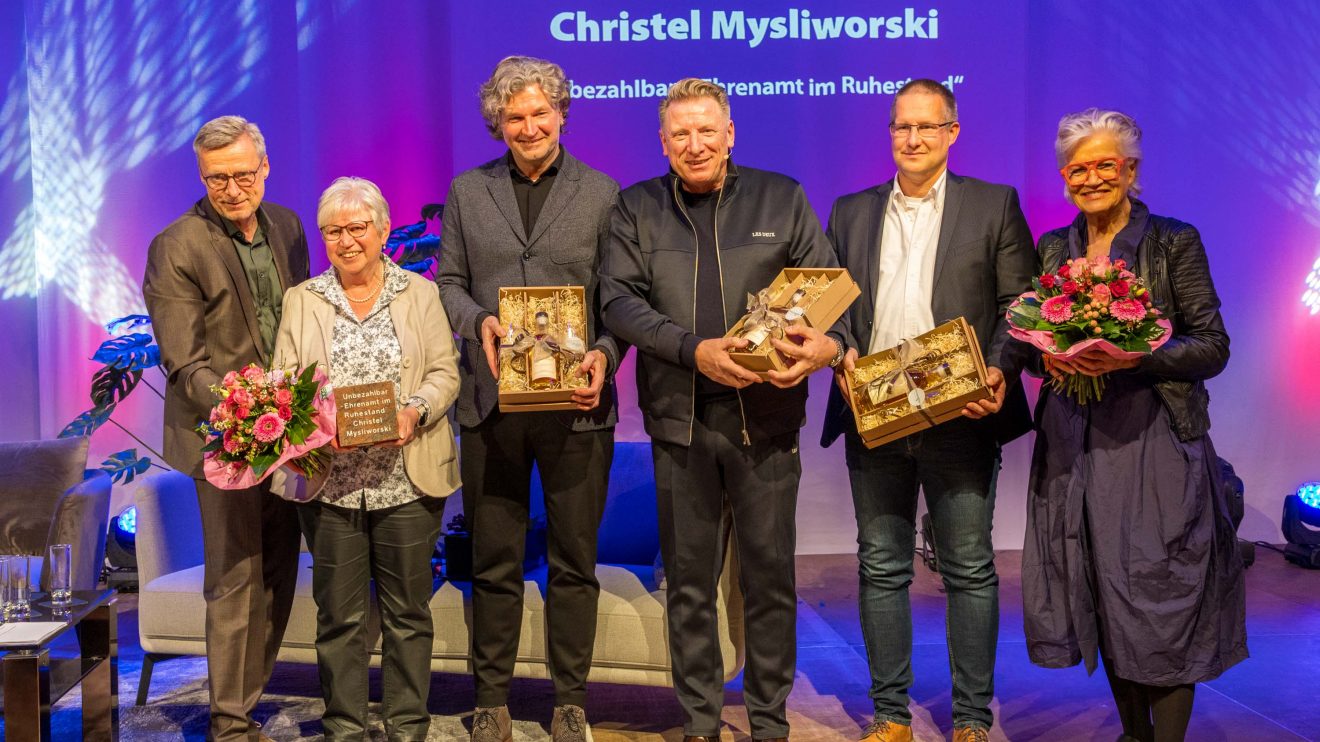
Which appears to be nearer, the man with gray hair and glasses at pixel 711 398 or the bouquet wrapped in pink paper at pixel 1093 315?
the bouquet wrapped in pink paper at pixel 1093 315

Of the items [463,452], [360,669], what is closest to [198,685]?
[360,669]

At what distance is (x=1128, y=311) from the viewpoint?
280cm

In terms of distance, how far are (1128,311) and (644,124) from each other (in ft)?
11.9

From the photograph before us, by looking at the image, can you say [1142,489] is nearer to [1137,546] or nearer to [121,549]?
[1137,546]

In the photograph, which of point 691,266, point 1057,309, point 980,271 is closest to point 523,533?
point 691,266

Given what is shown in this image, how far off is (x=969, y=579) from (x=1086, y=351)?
786 mm

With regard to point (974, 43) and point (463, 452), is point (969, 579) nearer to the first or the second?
point (463, 452)

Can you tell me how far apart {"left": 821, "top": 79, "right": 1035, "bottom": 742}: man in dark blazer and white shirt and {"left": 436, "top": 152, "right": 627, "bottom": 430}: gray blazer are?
74 cm

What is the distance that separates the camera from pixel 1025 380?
250 inches

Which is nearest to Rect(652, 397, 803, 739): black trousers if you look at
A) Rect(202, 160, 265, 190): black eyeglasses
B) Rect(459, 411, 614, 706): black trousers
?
Rect(459, 411, 614, 706): black trousers

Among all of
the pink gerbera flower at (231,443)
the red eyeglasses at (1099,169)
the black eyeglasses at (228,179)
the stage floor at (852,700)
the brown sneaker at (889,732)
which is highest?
the black eyeglasses at (228,179)

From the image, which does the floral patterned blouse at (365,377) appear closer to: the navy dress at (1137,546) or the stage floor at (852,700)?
the stage floor at (852,700)

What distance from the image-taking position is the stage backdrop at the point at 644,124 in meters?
5.99

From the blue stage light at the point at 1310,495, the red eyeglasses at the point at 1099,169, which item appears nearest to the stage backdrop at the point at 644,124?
the blue stage light at the point at 1310,495
